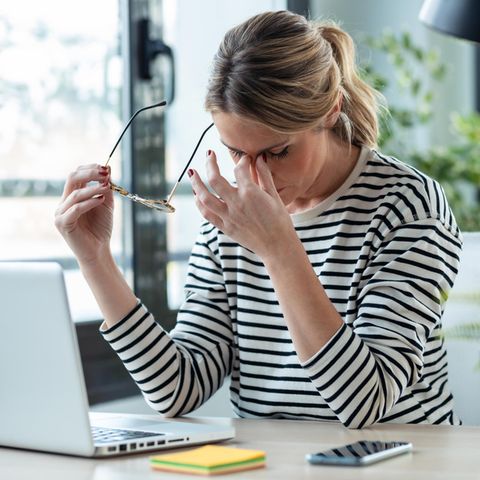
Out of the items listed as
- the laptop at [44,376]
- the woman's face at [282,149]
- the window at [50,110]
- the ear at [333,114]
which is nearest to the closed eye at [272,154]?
the woman's face at [282,149]

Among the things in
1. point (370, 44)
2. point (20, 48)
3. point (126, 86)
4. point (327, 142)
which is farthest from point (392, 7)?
point (327, 142)

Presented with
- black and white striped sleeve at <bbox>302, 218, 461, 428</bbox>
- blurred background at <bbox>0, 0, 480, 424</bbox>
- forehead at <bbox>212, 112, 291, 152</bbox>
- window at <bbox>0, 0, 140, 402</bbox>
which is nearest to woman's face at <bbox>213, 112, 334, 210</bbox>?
forehead at <bbox>212, 112, 291, 152</bbox>

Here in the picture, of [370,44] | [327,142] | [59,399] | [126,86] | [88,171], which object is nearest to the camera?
[59,399]

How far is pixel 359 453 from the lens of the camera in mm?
1091

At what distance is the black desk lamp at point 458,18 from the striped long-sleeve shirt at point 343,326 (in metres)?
0.22

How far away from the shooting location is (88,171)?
147cm

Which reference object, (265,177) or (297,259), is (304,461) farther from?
(265,177)

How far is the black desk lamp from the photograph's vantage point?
151 cm

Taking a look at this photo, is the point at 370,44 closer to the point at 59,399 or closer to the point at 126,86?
the point at 126,86

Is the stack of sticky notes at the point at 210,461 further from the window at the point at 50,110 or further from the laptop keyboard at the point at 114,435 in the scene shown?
the window at the point at 50,110

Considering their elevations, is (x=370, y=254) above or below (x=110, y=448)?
above

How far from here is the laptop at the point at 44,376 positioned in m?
1.08

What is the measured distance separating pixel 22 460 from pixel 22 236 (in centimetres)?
110

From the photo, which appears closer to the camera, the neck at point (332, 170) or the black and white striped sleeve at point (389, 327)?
the black and white striped sleeve at point (389, 327)
